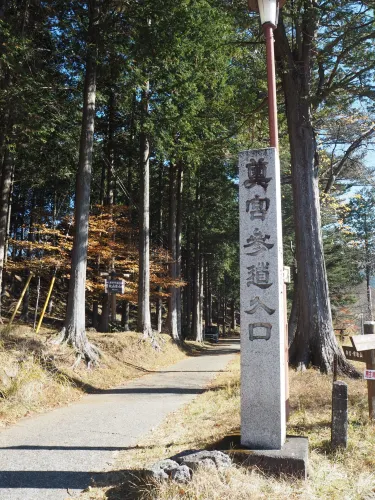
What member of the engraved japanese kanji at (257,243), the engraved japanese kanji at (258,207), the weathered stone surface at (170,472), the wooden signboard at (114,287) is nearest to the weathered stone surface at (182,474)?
the weathered stone surface at (170,472)

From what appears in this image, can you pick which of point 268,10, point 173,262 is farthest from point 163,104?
point 268,10

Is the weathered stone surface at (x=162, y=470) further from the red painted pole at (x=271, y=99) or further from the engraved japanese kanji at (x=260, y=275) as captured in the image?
the red painted pole at (x=271, y=99)

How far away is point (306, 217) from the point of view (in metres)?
11.3

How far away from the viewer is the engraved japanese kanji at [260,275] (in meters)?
5.11

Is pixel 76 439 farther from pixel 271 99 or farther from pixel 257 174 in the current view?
pixel 271 99

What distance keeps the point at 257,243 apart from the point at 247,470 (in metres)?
2.55

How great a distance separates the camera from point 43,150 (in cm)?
1552

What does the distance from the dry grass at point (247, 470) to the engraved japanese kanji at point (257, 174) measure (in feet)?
10.9

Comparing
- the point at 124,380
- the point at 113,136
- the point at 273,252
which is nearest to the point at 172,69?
the point at 113,136

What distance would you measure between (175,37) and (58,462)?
12205mm

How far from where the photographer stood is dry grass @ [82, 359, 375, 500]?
156 inches

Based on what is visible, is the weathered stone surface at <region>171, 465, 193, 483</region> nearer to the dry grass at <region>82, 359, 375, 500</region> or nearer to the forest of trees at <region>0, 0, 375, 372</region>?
the dry grass at <region>82, 359, 375, 500</region>

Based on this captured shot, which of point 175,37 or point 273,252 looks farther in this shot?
point 175,37

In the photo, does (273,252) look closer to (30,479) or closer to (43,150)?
(30,479)
